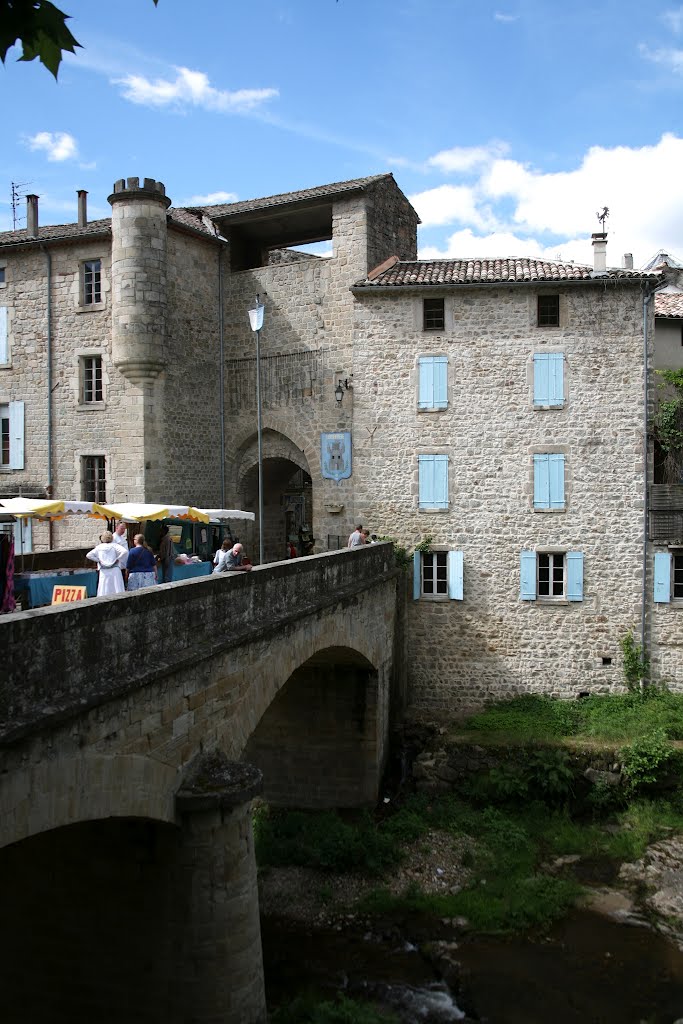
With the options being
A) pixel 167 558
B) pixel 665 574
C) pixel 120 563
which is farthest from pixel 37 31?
pixel 665 574

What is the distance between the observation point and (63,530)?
2275 cm

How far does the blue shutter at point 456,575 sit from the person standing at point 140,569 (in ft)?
35.4

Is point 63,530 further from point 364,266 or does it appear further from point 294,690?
point 364,266

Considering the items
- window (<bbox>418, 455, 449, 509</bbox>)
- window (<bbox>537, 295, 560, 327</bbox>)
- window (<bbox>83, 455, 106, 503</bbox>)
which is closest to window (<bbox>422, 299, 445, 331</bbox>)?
window (<bbox>537, 295, 560, 327</bbox>)

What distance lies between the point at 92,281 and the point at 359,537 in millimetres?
9672

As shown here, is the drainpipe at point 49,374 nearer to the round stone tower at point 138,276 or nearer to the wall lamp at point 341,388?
the round stone tower at point 138,276

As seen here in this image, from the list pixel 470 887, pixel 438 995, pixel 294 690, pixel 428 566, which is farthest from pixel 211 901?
pixel 428 566

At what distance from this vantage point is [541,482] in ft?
68.5

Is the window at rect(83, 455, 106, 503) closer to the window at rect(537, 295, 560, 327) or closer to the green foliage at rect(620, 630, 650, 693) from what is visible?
the window at rect(537, 295, 560, 327)

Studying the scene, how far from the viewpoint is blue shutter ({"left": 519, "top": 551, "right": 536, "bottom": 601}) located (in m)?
21.0

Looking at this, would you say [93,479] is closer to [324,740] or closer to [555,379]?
[324,740]

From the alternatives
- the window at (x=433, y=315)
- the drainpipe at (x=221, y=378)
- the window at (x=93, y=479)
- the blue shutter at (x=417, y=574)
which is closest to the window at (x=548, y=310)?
the window at (x=433, y=315)

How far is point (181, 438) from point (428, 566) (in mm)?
7117

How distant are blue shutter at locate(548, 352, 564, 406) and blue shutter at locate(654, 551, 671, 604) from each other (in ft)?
13.9
